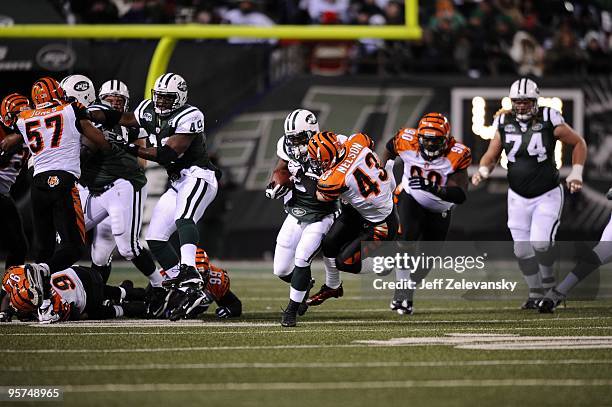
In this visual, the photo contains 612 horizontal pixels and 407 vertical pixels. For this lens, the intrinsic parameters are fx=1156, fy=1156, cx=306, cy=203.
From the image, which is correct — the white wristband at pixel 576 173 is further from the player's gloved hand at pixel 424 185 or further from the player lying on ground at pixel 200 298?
the player lying on ground at pixel 200 298

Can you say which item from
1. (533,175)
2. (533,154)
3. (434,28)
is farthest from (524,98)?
(434,28)

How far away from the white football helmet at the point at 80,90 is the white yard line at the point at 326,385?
3655 millimetres

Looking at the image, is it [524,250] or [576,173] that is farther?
[524,250]

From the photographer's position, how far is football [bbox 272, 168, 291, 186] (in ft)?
25.6

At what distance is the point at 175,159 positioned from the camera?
7.59 meters

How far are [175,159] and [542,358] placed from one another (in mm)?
3037

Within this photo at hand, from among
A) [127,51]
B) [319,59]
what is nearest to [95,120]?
[127,51]

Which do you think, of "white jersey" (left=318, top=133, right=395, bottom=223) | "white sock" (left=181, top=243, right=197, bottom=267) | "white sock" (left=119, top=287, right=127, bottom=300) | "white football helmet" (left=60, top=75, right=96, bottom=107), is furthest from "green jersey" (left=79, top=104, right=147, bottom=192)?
"white jersey" (left=318, top=133, right=395, bottom=223)

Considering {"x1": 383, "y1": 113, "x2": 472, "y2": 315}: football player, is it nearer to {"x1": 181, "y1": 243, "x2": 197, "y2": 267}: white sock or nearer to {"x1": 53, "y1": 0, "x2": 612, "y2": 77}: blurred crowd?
{"x1": 181, "y1": 243, "x2": 197, "y2": 267}: white sock

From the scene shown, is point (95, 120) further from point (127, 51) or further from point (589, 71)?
point (589, 71)

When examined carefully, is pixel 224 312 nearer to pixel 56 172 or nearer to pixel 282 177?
pixel 282 177

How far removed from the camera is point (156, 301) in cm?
788

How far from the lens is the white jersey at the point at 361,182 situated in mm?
7434

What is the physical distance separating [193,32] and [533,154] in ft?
17.1
